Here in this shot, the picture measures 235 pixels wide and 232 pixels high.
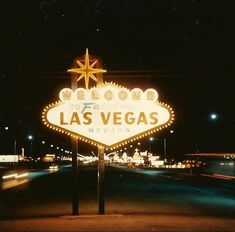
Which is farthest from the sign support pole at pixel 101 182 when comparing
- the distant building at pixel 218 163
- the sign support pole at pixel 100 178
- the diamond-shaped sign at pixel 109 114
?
the distant building at pixel 218 163

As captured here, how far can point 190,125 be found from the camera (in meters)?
136

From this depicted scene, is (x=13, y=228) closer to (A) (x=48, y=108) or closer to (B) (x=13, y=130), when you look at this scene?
(A) (x=48, y=108)

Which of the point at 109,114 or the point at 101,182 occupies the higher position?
the point at 109,114

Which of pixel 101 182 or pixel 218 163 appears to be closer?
pixel 101 182

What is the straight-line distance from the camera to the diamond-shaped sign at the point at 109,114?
1700 centimetres

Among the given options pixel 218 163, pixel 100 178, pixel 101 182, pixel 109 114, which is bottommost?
pixel 101 182

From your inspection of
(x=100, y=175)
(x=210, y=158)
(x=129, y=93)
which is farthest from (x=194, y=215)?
(x=210, y=158)

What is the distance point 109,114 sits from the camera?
17.2 meters

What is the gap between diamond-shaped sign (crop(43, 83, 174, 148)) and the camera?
55.8ft

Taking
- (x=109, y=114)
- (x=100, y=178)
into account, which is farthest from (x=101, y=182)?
(x=109, y=114)

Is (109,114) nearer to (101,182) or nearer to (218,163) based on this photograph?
(101,182)

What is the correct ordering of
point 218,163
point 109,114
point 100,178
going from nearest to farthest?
1. point 109,114
2. point 100,178
3. point 218,163

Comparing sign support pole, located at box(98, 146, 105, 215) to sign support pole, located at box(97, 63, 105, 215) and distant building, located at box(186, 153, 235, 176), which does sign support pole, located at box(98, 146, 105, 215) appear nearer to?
sign support pole, located at box(97, 63, 105, 215)

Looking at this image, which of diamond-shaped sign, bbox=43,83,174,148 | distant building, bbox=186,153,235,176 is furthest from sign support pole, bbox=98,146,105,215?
distant building, bbox=186,153,235,176
